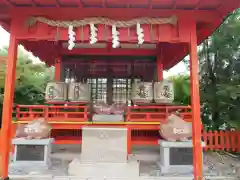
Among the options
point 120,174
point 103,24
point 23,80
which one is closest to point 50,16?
point 103,24

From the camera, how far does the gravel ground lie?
6094 mm

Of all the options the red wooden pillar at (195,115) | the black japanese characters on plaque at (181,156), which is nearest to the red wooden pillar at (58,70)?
the black japanese characters on plaque at (181,156)

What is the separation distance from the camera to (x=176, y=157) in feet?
20.9

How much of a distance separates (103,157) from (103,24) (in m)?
3.72

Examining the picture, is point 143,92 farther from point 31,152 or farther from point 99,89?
point 31,152

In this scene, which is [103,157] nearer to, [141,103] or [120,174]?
[120,174]

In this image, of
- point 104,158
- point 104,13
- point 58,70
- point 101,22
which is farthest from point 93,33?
point 58,70

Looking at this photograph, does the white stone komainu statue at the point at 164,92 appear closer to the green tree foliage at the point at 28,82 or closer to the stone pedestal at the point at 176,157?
the stone pedestal at the point at 176,157

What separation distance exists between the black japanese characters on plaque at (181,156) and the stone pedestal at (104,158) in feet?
3.50

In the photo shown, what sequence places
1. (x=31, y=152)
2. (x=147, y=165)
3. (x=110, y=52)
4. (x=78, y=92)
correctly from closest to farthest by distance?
(x=31, y=152)
(x=147, y=165)
(x=78, y=92)
(x=110, y=52)

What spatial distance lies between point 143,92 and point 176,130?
2084 millimetres

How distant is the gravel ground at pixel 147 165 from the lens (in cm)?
609

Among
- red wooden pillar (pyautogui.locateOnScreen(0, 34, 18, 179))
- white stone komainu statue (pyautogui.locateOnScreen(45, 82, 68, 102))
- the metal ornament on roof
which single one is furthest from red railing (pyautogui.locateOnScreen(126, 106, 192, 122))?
red wooden pillar (pyautogui.locateOnScreen(0, 34, 18, 179))

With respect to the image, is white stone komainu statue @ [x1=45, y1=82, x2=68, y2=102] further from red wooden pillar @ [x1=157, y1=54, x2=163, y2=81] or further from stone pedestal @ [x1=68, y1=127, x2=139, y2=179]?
red wooden pillar @ [x1=157, y1=54, x2=163, y2=81]
